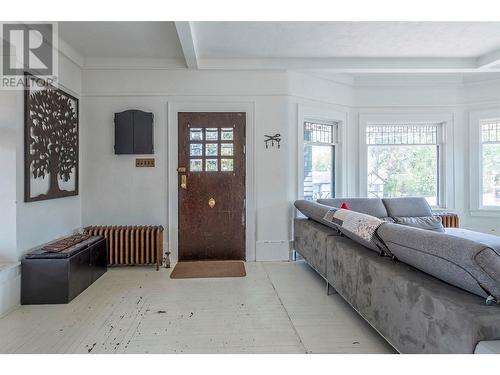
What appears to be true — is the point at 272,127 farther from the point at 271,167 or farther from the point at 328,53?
the point at 328,53

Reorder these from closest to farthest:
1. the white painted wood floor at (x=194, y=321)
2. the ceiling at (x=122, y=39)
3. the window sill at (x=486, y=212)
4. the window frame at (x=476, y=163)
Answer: the white painted wood floor at (x=194, y=321), the ceiling at (x=122, y=39), the window sill at (x=486, y=212), the window frame at (x=476, y=163)

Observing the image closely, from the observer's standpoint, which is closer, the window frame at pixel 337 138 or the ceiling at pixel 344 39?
the ceiling at pixel 344 39

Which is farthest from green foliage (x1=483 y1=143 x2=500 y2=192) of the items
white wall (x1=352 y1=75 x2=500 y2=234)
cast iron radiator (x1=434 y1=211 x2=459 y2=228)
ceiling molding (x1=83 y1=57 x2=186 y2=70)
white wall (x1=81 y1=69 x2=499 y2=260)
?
ceiling molding (x1=83 y1=57 x2=186 y2=70)

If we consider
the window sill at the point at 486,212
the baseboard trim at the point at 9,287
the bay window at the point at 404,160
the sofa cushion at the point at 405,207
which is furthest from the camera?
the bay window at the point at 404,160

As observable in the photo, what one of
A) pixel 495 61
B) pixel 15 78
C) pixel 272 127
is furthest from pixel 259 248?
pixel 495 61

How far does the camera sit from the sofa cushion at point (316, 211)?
3191 mm

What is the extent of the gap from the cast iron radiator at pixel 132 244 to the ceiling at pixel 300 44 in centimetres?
230

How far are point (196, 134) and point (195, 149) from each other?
21 cm

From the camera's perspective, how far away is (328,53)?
4070 mm

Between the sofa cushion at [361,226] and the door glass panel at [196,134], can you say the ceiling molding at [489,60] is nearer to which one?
the sofa cushion at [361,226]

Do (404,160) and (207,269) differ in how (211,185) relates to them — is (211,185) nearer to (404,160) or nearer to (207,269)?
(207,269)

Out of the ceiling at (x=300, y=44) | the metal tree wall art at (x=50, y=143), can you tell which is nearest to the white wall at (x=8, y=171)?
the metal tree wall art at (x=50, y=143)

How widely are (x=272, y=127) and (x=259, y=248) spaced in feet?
5.72

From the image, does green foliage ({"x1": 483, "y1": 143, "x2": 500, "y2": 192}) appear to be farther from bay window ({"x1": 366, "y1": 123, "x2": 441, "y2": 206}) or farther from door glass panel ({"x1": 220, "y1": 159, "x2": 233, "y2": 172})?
door glass panel ({"x1": 220, "y1": 159, "x2": 233, "y2": 172})
